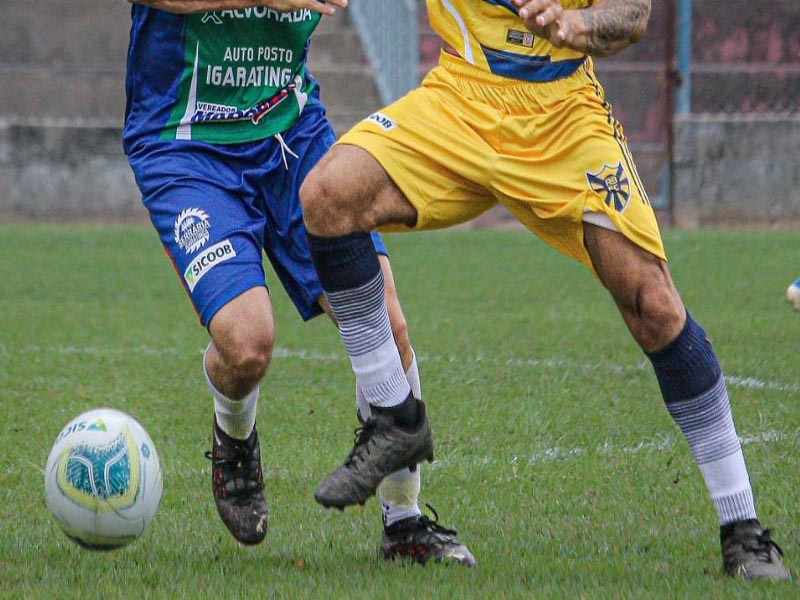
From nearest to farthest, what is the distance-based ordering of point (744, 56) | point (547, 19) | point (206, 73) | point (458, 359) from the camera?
point (547, 19) → point (206, 73) → point (458, 359) → point (744, 56)

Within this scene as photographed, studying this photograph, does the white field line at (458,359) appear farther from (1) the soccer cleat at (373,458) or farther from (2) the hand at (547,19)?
(2) the hand at (547,19)

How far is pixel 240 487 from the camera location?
4.38 m

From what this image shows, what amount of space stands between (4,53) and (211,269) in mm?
14933

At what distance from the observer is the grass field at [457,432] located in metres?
3.89

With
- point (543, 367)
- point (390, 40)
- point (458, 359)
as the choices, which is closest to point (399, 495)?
point (543, 367)

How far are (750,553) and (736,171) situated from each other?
1050cm

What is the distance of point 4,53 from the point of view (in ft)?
59.7

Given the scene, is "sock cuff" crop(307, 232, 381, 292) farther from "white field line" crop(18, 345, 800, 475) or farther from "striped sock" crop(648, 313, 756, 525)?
"white field line" crop(18, 345, 800, 475)

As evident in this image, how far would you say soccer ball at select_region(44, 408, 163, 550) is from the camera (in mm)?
3889

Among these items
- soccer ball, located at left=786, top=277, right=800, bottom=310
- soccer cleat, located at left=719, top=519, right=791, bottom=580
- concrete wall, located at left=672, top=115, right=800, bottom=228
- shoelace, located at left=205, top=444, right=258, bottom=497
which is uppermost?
soccer cleat, located at left=719, top=519, right=791, bottom=580

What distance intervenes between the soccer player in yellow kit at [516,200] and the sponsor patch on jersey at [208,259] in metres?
0.45

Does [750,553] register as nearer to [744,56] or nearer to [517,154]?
[517,154]

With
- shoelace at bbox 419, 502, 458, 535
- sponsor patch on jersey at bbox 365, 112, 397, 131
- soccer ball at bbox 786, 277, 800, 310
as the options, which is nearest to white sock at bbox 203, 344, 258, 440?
shoelace at bbox 419, 502, 458, 535

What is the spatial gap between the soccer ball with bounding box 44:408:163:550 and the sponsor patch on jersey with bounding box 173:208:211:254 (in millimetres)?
598
